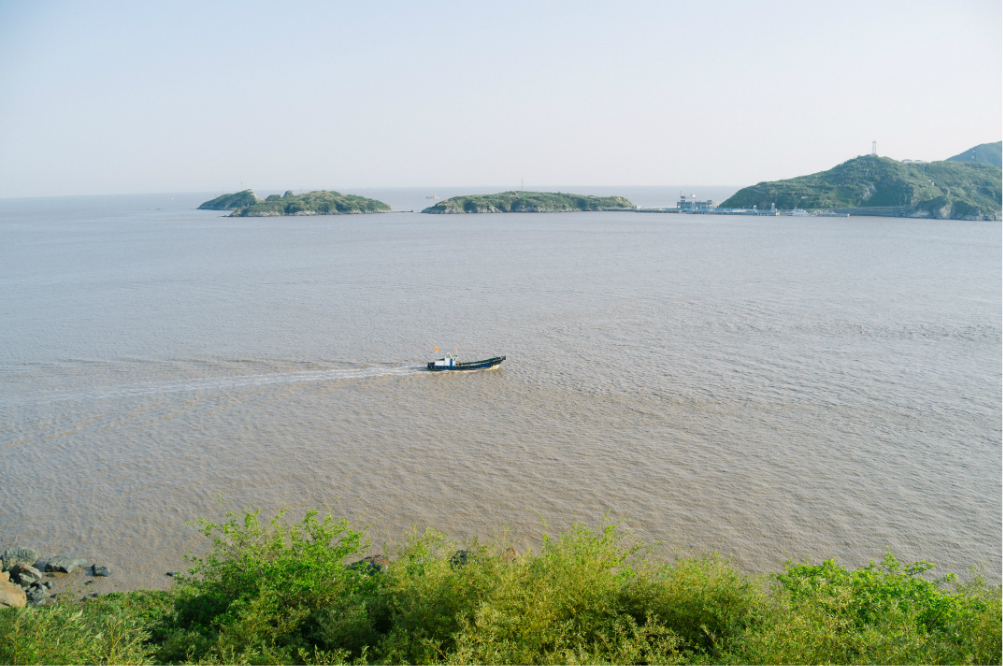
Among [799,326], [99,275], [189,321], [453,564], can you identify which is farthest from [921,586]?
[99,275]

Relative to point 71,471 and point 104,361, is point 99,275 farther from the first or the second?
point 71,471

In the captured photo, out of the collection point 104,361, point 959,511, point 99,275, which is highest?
point 99,275

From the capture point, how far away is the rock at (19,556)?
19.1 m

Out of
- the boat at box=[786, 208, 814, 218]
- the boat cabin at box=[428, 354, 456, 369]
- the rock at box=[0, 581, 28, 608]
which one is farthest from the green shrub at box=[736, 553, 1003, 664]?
the boat at box=[786, 208, 814, 218]

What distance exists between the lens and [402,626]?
43.6 feet

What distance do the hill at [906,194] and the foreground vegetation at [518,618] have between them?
18211 cm

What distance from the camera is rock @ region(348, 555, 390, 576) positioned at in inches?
650

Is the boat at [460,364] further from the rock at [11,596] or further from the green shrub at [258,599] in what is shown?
the rock at [11,596]

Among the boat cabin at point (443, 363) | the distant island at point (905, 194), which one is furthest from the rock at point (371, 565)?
the distant island at point (905, 194)

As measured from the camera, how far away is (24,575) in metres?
18.4

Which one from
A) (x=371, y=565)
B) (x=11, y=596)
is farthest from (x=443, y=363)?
(x=11, y=596)

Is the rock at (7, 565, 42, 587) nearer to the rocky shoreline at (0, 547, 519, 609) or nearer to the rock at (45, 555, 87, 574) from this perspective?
the rocky shoreline at (0, 547, 519, 609)

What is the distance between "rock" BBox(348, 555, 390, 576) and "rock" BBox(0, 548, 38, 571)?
34.1ft

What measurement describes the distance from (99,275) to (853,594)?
82.5m
